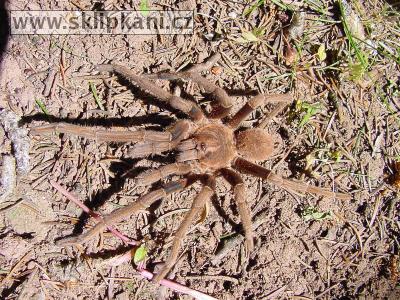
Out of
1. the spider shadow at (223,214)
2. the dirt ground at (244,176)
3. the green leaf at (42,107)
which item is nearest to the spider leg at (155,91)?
the dirt ground at (244,176)

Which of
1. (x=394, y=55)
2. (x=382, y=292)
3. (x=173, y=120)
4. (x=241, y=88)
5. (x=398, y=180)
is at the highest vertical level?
(x=394, y=55)

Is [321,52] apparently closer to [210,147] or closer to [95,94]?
[210,147]

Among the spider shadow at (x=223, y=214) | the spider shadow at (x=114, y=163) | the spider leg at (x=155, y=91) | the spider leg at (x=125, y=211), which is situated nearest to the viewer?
the spider leg at (x=125, y=211)

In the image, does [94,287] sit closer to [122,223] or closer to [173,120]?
A: [122,223]

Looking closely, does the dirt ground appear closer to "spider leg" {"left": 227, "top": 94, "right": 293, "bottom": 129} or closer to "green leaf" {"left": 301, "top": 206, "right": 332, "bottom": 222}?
"green leaf" {"left": 301, "top": 206, "right": 332, "bottom": 222}

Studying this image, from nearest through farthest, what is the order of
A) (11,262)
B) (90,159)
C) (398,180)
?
1. (11,262)
2. (90,159)
3. (398,180)

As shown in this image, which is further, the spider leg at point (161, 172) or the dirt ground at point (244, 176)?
the dirt ground at point (244, 176)

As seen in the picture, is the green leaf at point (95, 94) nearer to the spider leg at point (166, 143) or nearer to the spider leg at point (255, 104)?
the spider leg at point (166, 143)

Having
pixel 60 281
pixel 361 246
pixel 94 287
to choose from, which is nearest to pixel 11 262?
pixel 60 281
